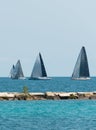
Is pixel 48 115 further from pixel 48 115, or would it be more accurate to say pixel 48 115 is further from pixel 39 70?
pixel 39 70

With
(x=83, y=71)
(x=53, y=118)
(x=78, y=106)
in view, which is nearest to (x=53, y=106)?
(x=78, y=106)

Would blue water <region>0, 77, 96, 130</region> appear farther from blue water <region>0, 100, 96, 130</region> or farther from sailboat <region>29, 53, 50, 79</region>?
sailboat <region>29, 53, 50, 79</region>

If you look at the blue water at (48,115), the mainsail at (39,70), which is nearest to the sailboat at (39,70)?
the mainsail at (39,70)

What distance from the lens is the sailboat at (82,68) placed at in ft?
550

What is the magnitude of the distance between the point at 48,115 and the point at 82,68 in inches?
4744

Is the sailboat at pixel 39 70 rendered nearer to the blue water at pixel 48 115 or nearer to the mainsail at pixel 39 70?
the mainsail at pixel 39 70

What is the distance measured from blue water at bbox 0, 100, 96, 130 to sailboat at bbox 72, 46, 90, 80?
9785 cm

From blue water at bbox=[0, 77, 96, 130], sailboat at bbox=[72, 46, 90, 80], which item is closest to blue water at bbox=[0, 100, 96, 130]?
blue water at bbox=[0, 77, 96, 130]

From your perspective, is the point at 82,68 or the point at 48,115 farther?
the point at 82,68

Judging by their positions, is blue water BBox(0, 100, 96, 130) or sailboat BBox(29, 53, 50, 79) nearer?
blue water BBox(0, 100, 96, 130)

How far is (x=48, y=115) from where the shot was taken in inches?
2069

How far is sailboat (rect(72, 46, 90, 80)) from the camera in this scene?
550 feet

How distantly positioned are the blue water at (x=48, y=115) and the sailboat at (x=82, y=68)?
321 feet

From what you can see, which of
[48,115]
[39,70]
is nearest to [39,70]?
[39,70]
